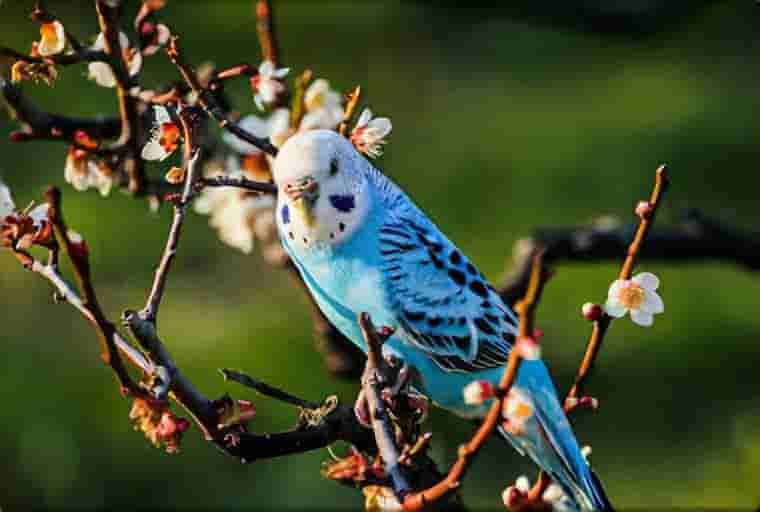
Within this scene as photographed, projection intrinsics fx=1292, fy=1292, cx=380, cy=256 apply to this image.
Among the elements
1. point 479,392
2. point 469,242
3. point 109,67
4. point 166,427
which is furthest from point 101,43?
point 469,242

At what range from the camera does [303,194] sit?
1.11 metres

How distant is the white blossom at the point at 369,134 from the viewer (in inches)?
44.2

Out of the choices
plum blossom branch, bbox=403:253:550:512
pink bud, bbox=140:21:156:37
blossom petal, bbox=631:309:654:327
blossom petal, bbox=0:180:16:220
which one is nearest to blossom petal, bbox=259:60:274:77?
pink bud, bbox=140:21:156:37

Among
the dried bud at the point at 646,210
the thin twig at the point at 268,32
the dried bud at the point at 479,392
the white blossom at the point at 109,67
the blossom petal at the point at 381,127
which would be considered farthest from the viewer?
the thin twig at the point at 268,32

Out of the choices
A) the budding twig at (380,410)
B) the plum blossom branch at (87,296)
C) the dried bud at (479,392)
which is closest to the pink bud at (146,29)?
the plum blossom branch at (87,296)

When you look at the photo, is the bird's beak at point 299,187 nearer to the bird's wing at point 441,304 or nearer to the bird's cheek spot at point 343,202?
the bird's cheek spot at point 343,202

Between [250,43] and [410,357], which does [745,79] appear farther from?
[410,357]

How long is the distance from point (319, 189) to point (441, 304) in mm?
197

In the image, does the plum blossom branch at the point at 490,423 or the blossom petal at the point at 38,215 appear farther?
the blossom petal at the point at 38,215

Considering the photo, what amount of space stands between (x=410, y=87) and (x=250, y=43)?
22.1 inches

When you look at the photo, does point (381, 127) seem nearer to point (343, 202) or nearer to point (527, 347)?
point (343, 202)

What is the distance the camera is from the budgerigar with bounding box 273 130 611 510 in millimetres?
1184

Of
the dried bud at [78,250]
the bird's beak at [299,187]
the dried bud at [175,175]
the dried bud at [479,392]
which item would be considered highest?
the dried bud at [78,250]

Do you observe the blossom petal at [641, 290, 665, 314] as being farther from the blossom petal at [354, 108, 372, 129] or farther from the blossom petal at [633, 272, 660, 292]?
the blossom petal at [354, 108, 372, 129]
